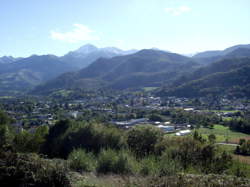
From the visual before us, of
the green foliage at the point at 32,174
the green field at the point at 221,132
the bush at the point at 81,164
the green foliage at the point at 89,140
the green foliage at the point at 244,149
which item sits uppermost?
the green foliage at the point at 32,174

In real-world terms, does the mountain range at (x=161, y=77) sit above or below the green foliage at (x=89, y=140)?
above

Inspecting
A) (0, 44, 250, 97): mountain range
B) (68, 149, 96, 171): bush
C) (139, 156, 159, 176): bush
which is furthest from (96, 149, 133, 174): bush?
(0, 44, 250, 97): mountain range

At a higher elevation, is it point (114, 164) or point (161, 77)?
point (161, 77)

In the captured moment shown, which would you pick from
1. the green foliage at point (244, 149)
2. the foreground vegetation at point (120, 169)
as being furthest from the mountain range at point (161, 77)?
the foreground vegetation at point (120, 169)

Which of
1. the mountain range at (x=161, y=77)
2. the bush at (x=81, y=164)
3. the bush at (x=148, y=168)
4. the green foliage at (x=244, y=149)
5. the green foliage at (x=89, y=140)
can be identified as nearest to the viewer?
the bush at (x=148, y=168)

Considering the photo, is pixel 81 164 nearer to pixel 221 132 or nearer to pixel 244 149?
pixel 244 149

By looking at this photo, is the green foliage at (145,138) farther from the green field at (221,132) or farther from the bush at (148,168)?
the green field at (221,132)

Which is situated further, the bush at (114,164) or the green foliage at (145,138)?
the green foliage at (145,138)

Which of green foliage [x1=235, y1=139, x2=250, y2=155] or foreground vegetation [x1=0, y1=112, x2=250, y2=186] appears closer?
foreground vegetation [x1=0, y1=112, x2=250, y2=186]

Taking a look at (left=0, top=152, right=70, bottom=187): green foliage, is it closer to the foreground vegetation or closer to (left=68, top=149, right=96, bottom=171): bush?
the foreground vegetation

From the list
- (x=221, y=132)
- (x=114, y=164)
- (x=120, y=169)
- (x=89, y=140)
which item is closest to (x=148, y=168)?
(x=120, y=169)

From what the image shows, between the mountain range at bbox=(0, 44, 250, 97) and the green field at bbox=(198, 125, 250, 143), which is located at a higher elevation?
the mountain range at bbox=(0, 44, 250, 97)
